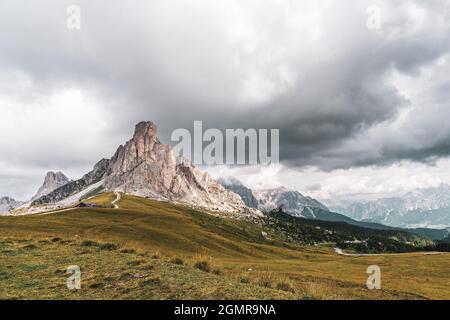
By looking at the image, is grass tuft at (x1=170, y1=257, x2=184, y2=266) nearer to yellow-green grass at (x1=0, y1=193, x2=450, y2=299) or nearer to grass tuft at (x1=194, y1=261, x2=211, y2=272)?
yellow-green grass at (x1=0, y1=193, x2=450, y2=299)

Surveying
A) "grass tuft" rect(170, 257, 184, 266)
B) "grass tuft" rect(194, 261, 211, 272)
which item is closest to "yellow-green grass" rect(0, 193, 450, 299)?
"grass tuft" rect(194, 261, 211, 272)

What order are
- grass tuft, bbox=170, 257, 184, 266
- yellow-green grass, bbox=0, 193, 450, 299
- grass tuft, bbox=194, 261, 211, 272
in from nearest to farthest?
1. yellow-green grass, bbox=0, 193, 450, 299
2. grass tuft, bbox=194, 261, 211, 272
3. grass tuft, bbox=170, 257, 184, 266

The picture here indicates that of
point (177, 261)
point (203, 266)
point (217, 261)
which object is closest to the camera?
point (203, 266)

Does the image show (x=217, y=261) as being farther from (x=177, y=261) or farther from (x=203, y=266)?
(x=203, y=266)

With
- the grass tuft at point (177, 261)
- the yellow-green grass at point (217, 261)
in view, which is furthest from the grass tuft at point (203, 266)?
the grass tuft at point (177, 261)

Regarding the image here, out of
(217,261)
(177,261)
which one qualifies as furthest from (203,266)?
(217,261)

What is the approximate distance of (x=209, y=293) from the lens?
16.8 meters

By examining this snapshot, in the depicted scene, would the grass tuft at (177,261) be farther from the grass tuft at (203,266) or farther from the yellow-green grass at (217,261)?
the grass tuft at (203,266)

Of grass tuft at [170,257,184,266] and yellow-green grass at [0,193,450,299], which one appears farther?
grass tuft at [170,257,184,266]


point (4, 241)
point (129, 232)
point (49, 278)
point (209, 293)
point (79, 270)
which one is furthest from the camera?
point (129, 232)

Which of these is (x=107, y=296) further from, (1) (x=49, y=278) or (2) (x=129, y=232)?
(2) (x=129, y=232)
